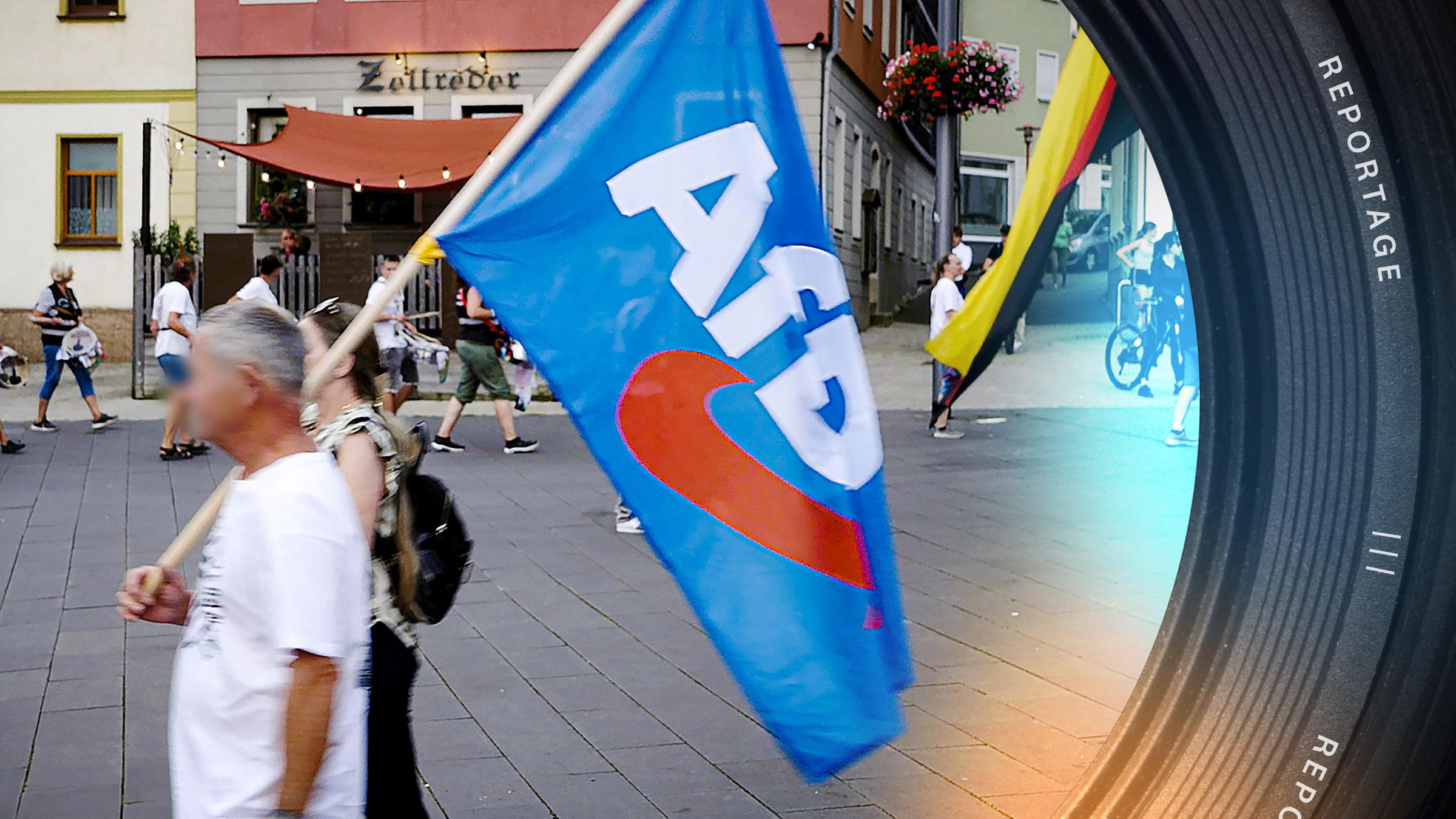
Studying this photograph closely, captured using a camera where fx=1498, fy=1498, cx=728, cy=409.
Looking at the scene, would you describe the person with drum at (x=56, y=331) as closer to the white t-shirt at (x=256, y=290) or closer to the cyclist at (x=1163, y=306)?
the white t-shirt at (x=256, y=290)

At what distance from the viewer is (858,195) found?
94.4 ft

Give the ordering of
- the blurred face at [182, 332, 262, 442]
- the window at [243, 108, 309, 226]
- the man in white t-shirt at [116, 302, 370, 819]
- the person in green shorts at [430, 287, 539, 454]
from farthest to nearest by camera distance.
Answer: the window at [243, 108, 309, 226] → the person in green shorts at [430, 287, 539, 454] → the blurred face at [182, 332, 262, 442] → the man in white t-shirt at [116, 302, 370, 819]

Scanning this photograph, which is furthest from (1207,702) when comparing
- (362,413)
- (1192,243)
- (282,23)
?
(282,23)

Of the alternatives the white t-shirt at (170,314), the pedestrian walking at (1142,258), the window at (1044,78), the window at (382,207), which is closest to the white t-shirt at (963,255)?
the pedestrian walking at (1142,258)

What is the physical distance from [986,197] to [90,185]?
20772mm

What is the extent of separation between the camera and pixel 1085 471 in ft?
38.6

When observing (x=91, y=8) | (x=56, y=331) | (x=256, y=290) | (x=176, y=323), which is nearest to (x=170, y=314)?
(x=176, y=323)

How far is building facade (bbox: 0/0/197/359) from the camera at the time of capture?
24.3 meters

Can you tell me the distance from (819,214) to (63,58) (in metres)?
24.8

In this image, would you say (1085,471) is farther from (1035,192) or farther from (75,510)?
(1035,192)

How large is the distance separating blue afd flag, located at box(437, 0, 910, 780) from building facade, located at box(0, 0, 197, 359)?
23.3 metres

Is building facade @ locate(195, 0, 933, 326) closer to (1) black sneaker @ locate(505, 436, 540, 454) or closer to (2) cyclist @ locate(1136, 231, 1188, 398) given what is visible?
(2) cyclist @ locate(1136, 231, 1188, 398)

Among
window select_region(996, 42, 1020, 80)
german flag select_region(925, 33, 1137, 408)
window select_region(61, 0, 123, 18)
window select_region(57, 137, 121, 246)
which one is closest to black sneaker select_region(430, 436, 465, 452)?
window select_region(996, 42, 1020, 80)

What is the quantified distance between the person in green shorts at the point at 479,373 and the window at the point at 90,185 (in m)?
14.5
